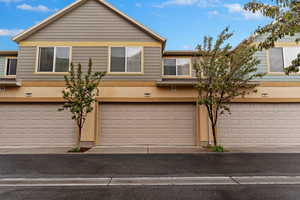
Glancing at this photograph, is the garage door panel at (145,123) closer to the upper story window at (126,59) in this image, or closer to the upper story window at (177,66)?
the upper story window at (126,59)

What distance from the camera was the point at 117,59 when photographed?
11.5 meters

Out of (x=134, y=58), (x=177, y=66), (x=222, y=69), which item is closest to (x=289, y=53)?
(x=222, y=69)

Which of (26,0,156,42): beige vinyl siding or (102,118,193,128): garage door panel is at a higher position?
(26,0,156,42): beige vinyl siding

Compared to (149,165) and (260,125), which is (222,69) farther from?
(149,165)

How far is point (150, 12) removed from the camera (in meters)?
17.1

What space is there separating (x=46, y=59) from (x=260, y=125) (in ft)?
44.5

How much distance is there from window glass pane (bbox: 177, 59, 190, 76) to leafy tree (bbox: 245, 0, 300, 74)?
7644 millimetres

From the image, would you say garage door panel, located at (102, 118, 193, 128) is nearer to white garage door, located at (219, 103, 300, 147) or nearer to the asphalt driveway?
white garage door, located at (219, 103, 300, 147)

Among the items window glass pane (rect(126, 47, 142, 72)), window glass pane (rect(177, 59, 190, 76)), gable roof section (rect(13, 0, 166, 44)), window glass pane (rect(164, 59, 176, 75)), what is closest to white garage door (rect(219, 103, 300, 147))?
window glass pane (rect(177, 59, 190, 76))

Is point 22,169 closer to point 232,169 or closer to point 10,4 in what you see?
point 232,169

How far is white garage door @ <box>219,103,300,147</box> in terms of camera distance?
10.9 metres

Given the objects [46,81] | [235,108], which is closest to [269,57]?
[235,108]

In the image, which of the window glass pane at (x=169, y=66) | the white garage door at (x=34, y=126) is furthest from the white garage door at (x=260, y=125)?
the white garage door at (x=34, y=126)

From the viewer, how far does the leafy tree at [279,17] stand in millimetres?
4328
